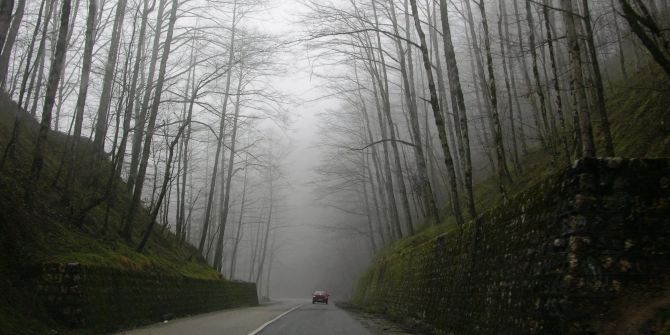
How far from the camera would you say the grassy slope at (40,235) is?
23.4 ft

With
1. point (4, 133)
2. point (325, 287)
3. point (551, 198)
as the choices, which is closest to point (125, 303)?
point (4, 133)

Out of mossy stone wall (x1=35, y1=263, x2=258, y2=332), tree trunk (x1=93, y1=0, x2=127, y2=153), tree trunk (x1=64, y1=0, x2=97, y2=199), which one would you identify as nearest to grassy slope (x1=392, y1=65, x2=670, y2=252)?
mossy stone wall (x1=35, y1=263, x2=258, y2=332)

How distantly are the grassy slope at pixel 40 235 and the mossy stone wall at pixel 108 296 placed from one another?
0.28m

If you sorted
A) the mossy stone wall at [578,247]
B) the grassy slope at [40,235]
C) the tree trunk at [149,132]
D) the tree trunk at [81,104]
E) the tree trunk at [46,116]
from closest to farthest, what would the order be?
the mossy stone wall at [578,247], the grassy slope at [40,235], the tree trunk at [46,116], the tree trunk at [81,104], the tree trunk at [149,132]

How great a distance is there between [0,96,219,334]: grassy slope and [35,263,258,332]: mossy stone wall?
0.93 feet

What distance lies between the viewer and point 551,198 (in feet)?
17.5

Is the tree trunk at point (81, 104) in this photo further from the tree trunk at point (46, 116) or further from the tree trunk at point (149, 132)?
the tree trunk at point (149, 132)

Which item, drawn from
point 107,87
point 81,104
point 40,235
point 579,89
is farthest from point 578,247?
point 107,87

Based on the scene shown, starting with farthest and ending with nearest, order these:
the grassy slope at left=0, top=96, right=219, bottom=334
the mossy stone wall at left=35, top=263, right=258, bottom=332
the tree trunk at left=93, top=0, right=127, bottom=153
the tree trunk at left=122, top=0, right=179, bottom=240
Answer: the tree trunk at left=122, top=0, right=179, bottom=240 → the tree trunk at left=93, top=0, right=127, bottom=153 → the mossy stone wall at left=35, top=263, right=258, bottom=332 → the grassy slope at left=0, top=96, right=219, bottom=334

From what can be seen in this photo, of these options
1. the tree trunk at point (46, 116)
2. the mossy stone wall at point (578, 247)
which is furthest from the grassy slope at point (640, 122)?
the tree trunk at point (46, 116)

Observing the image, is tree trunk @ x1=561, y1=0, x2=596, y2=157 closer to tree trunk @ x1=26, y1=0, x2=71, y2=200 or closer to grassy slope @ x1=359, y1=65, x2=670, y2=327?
grassy slope @ x1=359, y1=65, x2=670, y2=327

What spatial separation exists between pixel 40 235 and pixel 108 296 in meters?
1.71

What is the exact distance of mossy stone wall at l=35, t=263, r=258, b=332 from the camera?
7789 mm

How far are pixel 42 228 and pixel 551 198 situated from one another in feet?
30.0
